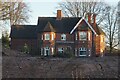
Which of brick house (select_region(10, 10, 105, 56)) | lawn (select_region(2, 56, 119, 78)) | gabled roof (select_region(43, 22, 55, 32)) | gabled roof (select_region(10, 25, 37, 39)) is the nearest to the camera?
lawn (select_region(2, 56, 119, 78))

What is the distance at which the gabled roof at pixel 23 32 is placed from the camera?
5609 centimetres

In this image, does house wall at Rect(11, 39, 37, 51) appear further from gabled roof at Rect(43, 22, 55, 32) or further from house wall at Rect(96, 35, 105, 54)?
house wall at Rect(96, 35, 105, 54)

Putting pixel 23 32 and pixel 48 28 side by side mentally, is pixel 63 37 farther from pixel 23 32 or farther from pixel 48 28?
pixel 23 32

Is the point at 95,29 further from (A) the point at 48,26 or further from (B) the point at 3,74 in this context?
(B) the point at 3,74

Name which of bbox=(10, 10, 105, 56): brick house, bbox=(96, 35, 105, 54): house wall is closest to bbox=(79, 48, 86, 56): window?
bbox=(10, 10, 105, 56): brick house

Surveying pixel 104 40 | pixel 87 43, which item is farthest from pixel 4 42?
pixel 104 40

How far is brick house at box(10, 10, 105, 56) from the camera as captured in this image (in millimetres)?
52562

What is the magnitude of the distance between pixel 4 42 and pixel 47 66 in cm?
2587

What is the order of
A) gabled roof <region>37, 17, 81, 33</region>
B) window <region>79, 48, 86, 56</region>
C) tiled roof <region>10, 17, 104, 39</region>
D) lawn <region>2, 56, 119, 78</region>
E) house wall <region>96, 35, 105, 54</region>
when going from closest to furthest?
lawn <region>2, 56, 119, 78</region> < window <region>79, 48, 86, 56</region> < house wall <region>96, 35, 105, 54</region> < tiled roof <region>10, 17, 104, 39</region> < gabled roof <region>37, 17, 81, 33</region>

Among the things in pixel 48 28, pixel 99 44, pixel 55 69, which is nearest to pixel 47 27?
pixel 48 28

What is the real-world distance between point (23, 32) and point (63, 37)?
7698mm

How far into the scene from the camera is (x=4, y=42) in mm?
54469

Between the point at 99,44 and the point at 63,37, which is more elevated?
the point at 63,37

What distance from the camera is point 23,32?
2254 inches
